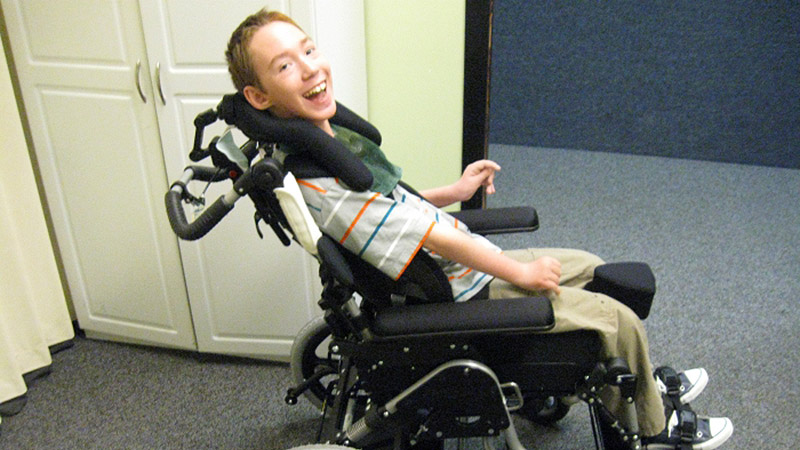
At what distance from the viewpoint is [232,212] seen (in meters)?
1.89

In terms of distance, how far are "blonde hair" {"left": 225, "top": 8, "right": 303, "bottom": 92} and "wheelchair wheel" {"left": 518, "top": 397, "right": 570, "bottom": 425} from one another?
1.06 metres

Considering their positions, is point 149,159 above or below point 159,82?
below

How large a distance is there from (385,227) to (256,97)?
0.32 metres

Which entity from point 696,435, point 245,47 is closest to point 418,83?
point 245,47

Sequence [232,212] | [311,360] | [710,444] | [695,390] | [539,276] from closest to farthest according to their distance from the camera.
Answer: [539,276] → [710,444] → [695,390] → [311,360] → [232,212]

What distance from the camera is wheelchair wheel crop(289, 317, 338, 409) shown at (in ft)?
5.59

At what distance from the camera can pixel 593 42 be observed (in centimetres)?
361

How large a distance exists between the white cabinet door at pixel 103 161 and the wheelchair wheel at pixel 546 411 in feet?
3.47

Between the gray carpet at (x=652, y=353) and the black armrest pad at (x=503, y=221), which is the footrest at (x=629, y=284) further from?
the gray carpet at (x=652, y=353)

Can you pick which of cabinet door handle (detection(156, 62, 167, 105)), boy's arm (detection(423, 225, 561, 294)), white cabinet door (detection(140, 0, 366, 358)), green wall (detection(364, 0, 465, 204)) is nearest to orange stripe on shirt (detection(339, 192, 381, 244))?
Result: boy's arm (detection(423, 225, 561, 294))

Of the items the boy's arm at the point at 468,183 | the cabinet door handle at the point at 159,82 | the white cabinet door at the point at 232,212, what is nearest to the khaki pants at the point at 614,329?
the boy's arm at the point at 468,183

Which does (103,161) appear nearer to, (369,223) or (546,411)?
(369,223)

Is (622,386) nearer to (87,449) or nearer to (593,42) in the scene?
(87,449)

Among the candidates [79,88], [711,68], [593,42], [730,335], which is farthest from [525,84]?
[79,88]
